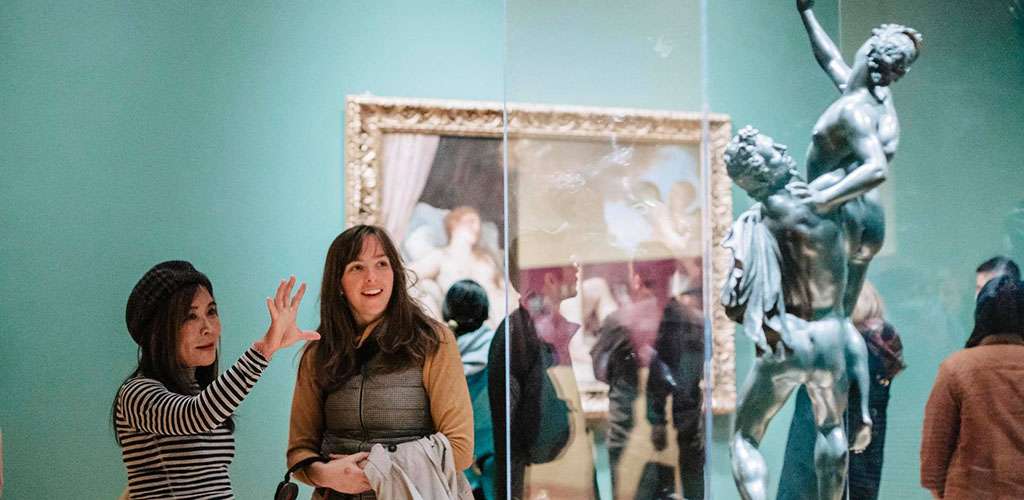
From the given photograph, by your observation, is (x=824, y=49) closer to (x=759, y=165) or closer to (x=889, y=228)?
(x=759, y=165)

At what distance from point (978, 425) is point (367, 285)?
1.35 m

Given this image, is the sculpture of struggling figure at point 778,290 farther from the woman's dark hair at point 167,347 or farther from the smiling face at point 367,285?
the woman's dark hair at point 167,347

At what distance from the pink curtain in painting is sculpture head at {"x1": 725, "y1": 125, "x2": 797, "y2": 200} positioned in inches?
67.9

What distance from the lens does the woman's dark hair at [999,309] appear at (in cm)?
187

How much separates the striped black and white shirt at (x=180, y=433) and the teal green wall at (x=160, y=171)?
3.36ft

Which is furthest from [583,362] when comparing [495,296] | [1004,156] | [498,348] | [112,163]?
[112,163]

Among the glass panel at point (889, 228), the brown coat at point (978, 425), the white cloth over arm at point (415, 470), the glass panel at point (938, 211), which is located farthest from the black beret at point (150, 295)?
the brown coat at point (978, 425)

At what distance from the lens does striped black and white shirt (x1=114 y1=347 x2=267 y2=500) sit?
204cm

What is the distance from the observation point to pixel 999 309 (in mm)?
1876

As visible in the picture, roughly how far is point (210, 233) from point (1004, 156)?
245cm

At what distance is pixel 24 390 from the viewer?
9.87 ft

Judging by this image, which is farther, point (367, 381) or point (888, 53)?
point (367, 381)

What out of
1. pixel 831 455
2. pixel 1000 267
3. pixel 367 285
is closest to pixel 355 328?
pixel 367 285

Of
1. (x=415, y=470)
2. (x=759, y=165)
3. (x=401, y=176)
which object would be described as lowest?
(x=415, y=470)
